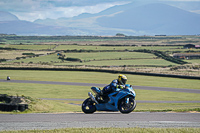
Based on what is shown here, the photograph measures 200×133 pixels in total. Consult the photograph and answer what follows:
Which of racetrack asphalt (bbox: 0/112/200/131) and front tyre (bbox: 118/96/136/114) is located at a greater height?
front tyre (bbox: 118/96/136/114)

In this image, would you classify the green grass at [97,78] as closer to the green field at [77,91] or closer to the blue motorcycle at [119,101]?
the green field at [77,91]

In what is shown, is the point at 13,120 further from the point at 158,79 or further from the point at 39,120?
the point at 158,79

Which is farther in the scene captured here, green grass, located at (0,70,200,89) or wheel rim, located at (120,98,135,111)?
green grass, located at (0,70,200,89)

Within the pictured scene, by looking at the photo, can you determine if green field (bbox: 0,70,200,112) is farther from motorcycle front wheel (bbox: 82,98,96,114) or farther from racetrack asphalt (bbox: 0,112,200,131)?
motorcycle front wheel (bbox: 82,98,96,114)

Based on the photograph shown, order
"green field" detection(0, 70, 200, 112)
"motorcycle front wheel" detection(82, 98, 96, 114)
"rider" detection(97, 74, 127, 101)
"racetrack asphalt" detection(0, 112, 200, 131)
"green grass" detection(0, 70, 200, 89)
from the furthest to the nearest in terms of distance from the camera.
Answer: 1. "green grass" detection(0, 70, 200, 89)
2. "green field" detection(0, 70, 200, 112)
3. "motorcycle front wheel" detection(82, 98, 96, 114)
4. "rider" detection(97, 74, 127, 101)
5. "racetrack asphalt" detection(0, 112, 200, 131)

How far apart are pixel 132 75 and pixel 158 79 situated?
8.62m

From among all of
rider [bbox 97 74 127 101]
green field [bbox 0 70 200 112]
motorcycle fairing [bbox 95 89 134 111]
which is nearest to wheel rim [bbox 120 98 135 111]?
motorcycle fairing [bbox 95 89 134 111]

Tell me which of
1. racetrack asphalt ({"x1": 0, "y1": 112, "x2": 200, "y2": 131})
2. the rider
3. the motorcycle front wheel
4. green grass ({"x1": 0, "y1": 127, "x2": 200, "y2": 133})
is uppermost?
the rider

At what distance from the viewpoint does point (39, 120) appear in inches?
670

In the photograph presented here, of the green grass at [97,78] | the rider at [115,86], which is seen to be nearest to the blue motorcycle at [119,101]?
the rider at [115,86]

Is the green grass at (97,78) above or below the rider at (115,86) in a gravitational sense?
below

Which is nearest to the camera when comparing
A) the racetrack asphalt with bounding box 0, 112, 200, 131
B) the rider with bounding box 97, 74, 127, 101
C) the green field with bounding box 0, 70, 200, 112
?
the racetrack asphalt with bounding box 0, 112, 200, 131

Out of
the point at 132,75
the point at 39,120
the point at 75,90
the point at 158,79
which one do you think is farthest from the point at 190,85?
the point at 39,120

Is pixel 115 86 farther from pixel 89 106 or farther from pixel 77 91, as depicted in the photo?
pixel 77 91
